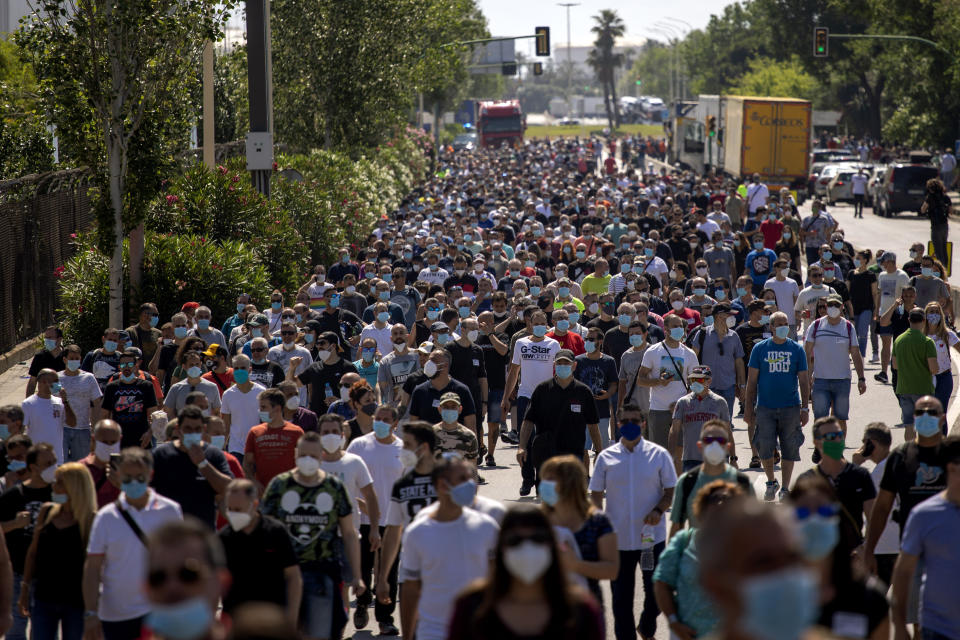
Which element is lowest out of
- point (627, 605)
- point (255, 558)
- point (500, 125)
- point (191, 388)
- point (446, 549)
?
point (627, 605)

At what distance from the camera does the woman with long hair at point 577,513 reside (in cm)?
691

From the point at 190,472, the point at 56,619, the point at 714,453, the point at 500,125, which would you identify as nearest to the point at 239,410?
the point at 190,472

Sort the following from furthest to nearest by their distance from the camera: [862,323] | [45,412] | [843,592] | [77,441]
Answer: [862,323]
[77,441]
[45,412]
[843,592]

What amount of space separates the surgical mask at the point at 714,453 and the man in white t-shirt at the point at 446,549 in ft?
5.19

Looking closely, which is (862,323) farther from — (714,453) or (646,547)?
(714,453)

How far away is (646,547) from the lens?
28.0 feet

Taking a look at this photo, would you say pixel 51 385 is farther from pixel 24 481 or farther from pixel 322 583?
pixel 322 583

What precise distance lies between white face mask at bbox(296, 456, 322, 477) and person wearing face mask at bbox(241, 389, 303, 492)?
6.37ft

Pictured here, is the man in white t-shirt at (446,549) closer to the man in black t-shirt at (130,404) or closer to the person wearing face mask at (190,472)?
the person wearing face mask at (190,472)

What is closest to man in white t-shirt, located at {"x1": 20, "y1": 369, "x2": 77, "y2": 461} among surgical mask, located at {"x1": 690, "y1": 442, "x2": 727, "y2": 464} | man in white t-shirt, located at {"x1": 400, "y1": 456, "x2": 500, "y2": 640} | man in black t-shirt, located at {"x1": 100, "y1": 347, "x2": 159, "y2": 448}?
man in black t-shirt, located at {"x1": 100, "y1": 347, "x2": 159, "y2": 448}

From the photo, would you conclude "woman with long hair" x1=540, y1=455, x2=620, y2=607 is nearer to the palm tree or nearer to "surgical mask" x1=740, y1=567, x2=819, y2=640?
"surgical mask" x1=740, y1=567, x2=819, y2=640

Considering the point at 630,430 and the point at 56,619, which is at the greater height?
the point at 630,430

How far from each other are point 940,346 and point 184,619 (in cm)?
1142

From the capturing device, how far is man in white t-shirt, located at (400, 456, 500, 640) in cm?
641
